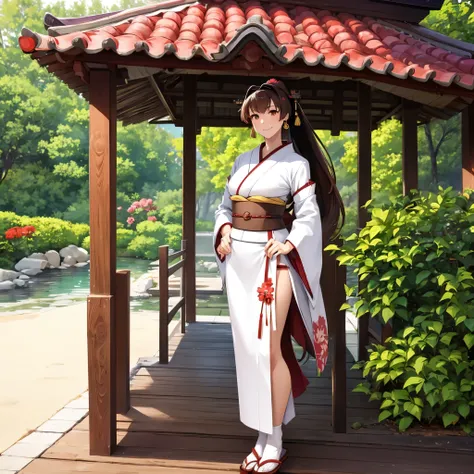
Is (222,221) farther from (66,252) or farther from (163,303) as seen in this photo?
(66,252)

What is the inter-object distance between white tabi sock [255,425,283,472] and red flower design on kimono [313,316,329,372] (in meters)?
0.43

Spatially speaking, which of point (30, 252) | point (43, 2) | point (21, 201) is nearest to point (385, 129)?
point (30, 252)

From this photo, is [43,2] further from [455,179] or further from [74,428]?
[74,428]

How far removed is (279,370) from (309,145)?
1.32 metres

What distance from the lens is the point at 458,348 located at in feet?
12.5

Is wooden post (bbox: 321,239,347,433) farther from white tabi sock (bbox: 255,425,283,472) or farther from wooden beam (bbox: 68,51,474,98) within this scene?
wooden beam (bbox: 68,51,474,98)

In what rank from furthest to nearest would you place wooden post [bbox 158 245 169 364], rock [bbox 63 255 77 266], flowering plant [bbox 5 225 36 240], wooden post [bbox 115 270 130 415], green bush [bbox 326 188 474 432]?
rock [bbox 63 255 77 266]
flowering plant [bbox 5 225 36 240]
wooden post [bbox 158 245 169 364]
wooden post [bbox 115 270 130 415]
green bush [bbox 326 188 474 432]

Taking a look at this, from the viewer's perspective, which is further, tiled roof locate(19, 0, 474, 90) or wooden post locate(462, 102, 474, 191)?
wooden post locate(462, 102, 474, 191)

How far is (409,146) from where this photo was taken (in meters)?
6.37

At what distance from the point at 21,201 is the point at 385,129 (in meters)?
16.3

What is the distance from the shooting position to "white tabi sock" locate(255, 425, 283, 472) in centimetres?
315

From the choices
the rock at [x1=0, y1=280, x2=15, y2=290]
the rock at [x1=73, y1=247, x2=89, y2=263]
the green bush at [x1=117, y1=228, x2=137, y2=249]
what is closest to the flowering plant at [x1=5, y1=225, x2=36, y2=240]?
the rock at [x1=73, y1=247, x2=89, y2=263]

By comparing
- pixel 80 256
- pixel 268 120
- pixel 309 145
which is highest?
pixel 268 120

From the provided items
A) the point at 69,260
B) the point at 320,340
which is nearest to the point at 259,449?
the point at 320,340
